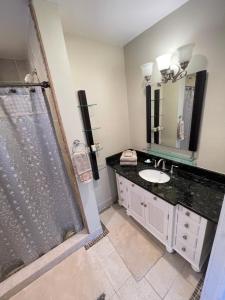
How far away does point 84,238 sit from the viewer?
5.51ft

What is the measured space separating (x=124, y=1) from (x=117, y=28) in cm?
37

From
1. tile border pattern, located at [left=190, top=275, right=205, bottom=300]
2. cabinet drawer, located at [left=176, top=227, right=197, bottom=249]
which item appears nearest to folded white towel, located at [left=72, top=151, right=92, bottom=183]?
cabinet drawer, located at [left=176, top=227, right=197, bottom=249]

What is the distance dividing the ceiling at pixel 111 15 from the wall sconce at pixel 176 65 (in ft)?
1.25

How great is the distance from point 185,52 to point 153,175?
1.32 metres

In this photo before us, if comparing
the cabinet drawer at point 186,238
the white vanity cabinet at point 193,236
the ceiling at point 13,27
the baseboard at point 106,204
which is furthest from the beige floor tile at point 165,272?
the ceiling at point 13,27

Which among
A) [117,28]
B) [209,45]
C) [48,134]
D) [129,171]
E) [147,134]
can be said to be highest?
[117,28]

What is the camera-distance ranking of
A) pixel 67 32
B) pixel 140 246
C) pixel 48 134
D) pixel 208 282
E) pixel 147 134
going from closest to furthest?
pixel 208 282
pixel 48 134
pixel 67 32
pixel 140 246
pixel 147 134

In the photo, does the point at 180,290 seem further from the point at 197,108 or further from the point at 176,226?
the point at 197,108

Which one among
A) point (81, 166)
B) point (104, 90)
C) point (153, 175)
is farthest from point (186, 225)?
point (104, 90)

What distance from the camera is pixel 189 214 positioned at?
117 cm

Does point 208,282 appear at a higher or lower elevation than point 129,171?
lower

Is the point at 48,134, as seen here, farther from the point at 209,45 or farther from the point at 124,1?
the point at 209,45

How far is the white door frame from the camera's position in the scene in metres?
0.68

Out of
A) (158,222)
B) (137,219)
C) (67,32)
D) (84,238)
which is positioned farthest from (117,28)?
(84,238)
